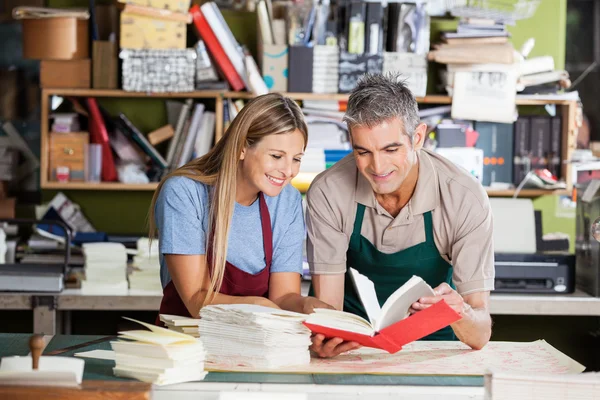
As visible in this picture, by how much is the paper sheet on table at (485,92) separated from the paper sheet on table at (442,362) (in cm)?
198

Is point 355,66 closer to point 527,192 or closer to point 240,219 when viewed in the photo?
point 527,192

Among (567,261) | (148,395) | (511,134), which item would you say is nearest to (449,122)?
(511,134)

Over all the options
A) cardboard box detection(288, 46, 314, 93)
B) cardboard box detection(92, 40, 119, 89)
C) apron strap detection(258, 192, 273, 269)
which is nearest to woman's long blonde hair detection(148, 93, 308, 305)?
apron strap detection(258, 192, 273, 269)

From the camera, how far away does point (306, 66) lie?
3.88 m

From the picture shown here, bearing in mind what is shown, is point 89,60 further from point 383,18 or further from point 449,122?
point 449,122

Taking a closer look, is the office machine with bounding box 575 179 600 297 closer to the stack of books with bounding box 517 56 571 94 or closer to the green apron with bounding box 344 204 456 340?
the stack of books with bounding box 517 56 571 94

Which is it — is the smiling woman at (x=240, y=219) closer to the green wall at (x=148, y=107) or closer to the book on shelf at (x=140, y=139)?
the book on shelf at (x=140, y=139)

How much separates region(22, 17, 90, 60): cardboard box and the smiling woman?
1.79m

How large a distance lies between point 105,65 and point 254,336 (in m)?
2.44

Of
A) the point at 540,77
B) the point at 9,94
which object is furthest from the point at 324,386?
the point at 9,94

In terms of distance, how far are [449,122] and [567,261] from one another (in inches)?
34.3

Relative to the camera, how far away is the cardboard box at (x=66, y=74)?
3916mm

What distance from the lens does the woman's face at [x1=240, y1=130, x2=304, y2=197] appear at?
Result: 7.32 feet

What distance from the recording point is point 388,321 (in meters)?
1.85
